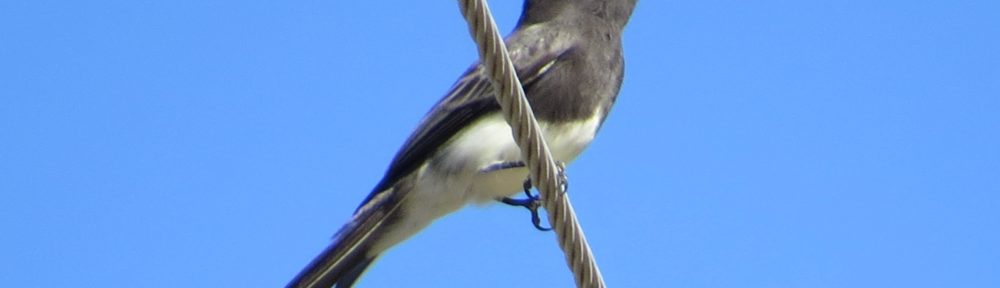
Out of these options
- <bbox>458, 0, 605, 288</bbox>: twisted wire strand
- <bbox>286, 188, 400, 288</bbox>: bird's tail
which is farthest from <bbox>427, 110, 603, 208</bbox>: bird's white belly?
<bbox>458, 0, 605, 288</bbox>: twisted wire strand

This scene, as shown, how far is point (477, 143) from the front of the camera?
710 centimetres

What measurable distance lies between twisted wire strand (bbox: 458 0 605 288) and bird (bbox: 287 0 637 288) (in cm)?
193

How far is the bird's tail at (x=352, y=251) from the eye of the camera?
672 centimetres

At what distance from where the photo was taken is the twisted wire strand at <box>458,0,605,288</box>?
179 inches

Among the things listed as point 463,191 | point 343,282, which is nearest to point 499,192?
point 463,191

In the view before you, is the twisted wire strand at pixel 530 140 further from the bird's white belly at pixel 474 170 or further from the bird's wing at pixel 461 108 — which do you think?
the bird's wing at pixel 461 108

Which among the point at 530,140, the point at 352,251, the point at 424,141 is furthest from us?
the point at 424,141

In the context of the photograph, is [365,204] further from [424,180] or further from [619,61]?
[619,61]

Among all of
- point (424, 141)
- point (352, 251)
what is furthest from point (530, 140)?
point (424, 141)

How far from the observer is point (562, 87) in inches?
282

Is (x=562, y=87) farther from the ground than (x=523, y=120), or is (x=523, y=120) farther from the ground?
(x=562, y=87)

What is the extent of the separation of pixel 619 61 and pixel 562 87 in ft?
1.34

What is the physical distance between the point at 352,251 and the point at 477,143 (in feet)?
2.08

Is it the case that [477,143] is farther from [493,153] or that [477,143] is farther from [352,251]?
[352,251]
